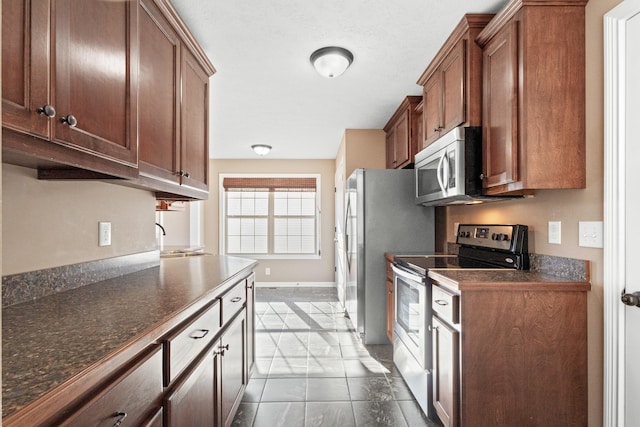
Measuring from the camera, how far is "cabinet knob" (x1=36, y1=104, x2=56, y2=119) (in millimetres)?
976

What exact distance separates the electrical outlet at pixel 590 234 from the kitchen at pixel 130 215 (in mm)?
25

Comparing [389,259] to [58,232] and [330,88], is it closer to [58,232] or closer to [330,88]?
[330,88]

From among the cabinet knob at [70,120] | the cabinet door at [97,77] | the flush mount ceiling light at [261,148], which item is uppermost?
the flush mount ceiling light at [261,148]

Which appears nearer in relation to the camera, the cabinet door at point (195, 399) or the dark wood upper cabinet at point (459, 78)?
the cabinet door at point (195, 399)

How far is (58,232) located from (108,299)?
377 mm

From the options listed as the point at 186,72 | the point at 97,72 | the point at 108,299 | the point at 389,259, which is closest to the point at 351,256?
the point at 389,259

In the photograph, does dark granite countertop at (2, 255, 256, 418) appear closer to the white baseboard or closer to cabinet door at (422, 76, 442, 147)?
cabinet door at (422, 76, 442, 147)

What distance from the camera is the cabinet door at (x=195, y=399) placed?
45.3 inches

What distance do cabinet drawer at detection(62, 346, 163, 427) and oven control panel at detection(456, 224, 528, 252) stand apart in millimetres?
1938

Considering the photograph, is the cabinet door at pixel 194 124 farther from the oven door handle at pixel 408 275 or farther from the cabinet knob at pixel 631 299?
the cabinet knob at pixel 631 299

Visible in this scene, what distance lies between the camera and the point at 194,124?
7.18 ft

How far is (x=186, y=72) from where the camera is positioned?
205 centimetres

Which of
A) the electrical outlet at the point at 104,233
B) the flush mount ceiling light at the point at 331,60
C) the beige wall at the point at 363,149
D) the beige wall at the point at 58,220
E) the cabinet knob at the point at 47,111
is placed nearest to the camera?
the cabinet knob at the point at 47,111

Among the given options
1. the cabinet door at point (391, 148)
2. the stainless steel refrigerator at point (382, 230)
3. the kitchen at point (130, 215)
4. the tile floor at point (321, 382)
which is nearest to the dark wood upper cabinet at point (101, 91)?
the kitchen at point (130, 215)
